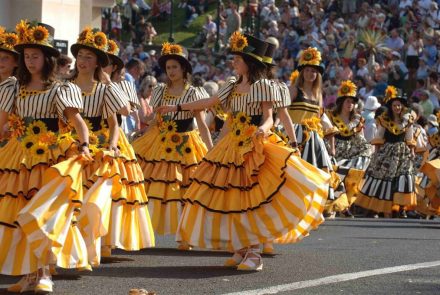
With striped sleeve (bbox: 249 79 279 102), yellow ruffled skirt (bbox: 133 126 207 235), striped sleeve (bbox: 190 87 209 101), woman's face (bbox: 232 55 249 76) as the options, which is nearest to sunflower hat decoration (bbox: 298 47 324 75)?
striped sleeve (bbox: 190 87 209 101)

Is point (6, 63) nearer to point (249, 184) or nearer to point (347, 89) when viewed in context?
point (249, 184)

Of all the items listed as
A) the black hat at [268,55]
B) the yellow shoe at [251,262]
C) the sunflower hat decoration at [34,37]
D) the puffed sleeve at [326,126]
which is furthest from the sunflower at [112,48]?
the puffed sleeve at [326,126]

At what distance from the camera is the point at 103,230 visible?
10.5m

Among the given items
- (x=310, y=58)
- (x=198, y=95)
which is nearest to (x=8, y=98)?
(x=198, y=95)

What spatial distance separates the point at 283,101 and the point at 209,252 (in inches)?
83.5

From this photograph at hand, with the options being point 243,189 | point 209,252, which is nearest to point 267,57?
point 243,189

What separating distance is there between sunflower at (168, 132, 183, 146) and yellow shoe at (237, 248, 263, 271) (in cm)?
290

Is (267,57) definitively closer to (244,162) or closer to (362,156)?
(244,162)

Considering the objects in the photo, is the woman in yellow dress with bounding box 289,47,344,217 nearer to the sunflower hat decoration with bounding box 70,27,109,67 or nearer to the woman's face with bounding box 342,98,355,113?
the woman's face with bounding box 342,98,355,113

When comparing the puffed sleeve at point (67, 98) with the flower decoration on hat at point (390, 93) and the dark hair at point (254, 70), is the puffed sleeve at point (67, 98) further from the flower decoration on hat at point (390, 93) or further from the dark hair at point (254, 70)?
the flower decoration on hat at point (390, 93)

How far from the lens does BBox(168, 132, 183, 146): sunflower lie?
1411cm

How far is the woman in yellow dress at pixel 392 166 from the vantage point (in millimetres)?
20328

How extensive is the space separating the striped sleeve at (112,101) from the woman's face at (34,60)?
62.9 inches

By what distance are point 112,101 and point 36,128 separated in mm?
1683
